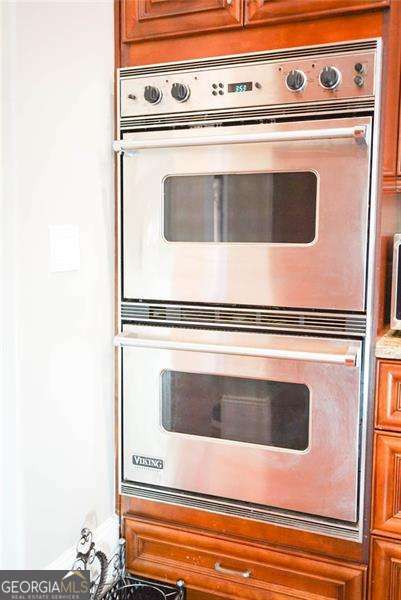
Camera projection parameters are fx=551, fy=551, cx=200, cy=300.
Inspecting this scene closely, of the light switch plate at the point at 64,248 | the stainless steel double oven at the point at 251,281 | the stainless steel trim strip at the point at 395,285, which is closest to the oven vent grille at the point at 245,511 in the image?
the stainless steel double oven at the point at 251,281

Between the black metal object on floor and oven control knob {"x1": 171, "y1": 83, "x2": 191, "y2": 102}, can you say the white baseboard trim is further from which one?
oven control knob {"x1": 171, "y1": 83, "x2": 191, "y2": 102}

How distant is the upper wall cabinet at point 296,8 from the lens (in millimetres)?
1421

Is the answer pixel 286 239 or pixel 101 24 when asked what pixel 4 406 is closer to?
pixel 286 239

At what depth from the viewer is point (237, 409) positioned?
1.64 meters

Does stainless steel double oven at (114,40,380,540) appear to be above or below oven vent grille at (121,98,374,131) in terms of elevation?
below

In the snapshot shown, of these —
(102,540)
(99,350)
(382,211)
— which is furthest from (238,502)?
(382,211)

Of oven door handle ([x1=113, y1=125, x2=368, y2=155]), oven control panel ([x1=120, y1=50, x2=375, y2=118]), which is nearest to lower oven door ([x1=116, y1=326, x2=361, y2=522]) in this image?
oven door handle ([x1=113, y1=125, x2=368, y2=155])

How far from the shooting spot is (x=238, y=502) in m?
1.64

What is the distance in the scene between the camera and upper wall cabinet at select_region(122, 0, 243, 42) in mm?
1552

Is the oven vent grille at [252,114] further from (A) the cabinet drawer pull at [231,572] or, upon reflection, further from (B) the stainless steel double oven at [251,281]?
(A) the cabinet drawer pull at [231,572]

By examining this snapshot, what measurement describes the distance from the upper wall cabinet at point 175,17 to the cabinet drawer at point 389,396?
1.03 metres

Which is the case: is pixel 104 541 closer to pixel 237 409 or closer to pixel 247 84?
pixel 237 409

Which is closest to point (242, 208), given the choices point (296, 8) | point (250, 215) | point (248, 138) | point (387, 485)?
point (250, 215)

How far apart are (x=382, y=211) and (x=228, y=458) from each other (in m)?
0.83
